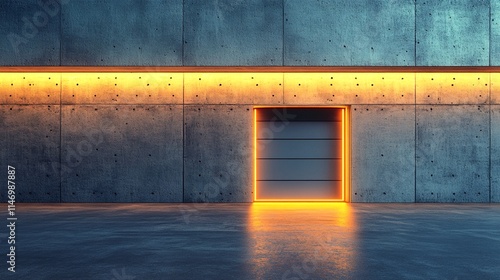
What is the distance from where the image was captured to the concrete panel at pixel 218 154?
519 inches

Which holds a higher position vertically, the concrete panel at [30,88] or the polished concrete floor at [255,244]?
the concrete panel at [30,88]

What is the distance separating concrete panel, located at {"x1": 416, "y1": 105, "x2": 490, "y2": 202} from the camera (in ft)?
43.5

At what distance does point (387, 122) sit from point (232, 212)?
213 inches

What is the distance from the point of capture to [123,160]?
1322 cm

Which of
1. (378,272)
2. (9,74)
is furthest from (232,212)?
(9,74)

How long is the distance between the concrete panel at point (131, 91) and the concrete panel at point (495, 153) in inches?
347

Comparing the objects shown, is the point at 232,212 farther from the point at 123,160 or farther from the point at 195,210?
the point at 123,160

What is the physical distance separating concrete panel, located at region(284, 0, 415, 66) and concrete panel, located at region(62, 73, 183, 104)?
3.36 metres

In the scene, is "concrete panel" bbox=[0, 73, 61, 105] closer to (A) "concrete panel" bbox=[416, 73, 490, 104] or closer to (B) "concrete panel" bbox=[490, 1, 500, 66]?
(A) "concrete panel" bbox=[416, 73, 490, 104]

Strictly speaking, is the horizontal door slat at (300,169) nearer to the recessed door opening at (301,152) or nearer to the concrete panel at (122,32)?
the recessed door opening at (301,152)

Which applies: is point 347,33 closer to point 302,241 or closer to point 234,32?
point 234,32

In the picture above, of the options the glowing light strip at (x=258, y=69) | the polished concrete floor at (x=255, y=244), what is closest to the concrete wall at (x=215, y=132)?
the glowing light strip at (x=258, y=69)

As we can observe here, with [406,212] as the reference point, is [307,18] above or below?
above

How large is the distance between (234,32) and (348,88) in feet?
11.8
